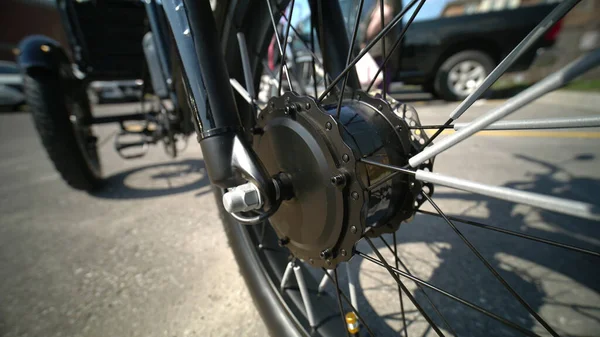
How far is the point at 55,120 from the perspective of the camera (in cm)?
192

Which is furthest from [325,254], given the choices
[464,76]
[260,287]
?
[464,76]

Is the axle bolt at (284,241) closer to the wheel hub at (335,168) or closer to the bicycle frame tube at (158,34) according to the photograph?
the wheel hub at (335,168)

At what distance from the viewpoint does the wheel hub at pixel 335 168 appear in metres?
0.62

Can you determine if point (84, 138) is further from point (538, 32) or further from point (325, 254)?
point (538, 32)

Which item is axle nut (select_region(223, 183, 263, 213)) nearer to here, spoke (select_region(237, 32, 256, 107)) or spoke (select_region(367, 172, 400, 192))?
spoke (select_region(367, 172, 400, 192))

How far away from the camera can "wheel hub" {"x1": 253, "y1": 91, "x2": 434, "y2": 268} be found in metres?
0.62

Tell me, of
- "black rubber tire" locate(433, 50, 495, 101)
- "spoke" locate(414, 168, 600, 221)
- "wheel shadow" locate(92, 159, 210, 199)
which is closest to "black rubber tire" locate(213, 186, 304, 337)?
"spoke" locate(414, 168, 600, 221)

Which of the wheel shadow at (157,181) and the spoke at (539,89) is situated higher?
the spoke at (539,89)

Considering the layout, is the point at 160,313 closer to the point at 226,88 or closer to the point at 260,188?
the point at 260,188

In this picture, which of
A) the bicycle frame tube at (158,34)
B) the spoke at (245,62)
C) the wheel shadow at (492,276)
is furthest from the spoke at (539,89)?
the bicycle frame tube at (158,34)

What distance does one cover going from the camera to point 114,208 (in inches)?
80.3

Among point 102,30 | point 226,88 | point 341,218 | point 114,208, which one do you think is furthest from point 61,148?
point 341,218

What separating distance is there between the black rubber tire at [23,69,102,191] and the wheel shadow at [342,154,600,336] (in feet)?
6.69

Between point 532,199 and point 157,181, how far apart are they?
266 cm
